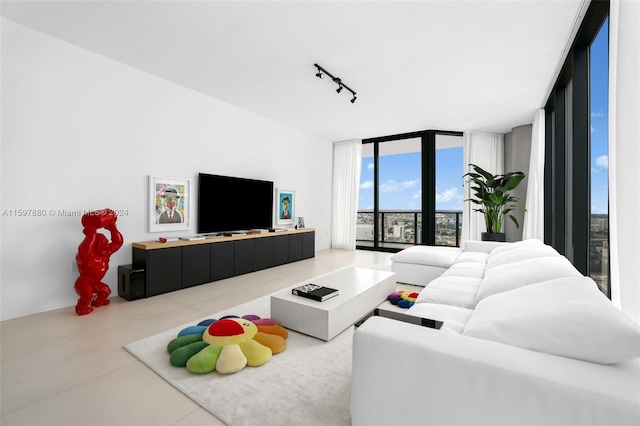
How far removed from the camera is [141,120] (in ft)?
11.6

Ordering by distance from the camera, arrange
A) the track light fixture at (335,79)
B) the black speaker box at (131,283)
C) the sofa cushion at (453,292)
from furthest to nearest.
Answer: the track light fixture at (335,79) < the black speaker box at (131,283) < the sofa cushion at (453,292)

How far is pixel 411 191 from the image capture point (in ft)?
23.2

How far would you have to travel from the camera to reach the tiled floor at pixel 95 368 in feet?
4.81

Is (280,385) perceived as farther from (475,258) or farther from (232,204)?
(232,204)

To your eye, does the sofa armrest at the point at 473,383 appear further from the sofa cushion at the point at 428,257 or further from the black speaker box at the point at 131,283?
the black speaker box at the point at 131,283

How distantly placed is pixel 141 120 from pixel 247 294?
2.39 metres

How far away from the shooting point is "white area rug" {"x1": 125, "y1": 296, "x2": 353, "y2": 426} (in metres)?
1.45

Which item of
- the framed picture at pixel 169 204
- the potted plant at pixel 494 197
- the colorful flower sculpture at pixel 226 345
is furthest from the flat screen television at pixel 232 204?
the potted plant at pixel 494 197

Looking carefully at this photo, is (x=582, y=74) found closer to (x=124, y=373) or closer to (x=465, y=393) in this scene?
(x=465, y=393)

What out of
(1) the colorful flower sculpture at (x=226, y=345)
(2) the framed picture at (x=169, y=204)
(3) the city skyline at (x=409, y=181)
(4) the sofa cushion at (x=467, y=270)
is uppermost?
(3) the city skyline at (x=409, y=181)

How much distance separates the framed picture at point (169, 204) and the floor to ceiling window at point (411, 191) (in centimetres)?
413

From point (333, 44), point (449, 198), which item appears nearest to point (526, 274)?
point (333, 44)

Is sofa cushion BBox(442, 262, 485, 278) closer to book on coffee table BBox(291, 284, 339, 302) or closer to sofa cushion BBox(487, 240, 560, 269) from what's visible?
sofa cushion BBox(487, 240, 560, 269)

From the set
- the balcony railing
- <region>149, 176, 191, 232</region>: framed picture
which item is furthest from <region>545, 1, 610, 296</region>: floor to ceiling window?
<region>149, 176, 191, 232</region>: framed picture
